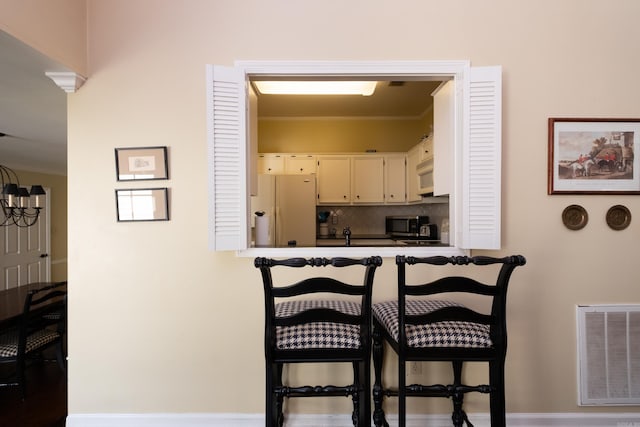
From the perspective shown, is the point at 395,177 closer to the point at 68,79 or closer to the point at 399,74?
the point at 399,74

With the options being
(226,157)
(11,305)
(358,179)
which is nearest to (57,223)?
(11,305)

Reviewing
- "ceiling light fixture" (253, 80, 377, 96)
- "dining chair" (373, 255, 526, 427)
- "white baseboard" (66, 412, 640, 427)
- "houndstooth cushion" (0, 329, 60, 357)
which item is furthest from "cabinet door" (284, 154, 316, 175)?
"dining chair" (373, 255, 526, 427)

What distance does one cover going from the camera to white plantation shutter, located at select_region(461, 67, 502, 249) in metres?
1.92

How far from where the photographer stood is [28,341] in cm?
270

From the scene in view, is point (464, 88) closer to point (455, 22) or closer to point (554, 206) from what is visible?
point (455, 22)

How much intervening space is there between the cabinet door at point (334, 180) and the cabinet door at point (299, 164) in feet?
0.37

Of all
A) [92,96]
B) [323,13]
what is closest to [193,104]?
[92,96]

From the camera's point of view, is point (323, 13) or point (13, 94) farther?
point (13, 94)

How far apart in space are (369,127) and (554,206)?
10.7ft

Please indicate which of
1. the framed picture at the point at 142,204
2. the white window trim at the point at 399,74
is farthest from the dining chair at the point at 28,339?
the white window trim at the point at 399,74

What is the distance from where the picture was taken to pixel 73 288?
2021mm

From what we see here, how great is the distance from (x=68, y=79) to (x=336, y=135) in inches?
136

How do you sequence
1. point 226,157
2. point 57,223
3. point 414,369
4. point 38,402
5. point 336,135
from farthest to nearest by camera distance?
point 57,223 → point 336,135 → point 38,402 → point 414,369 → point 226,157

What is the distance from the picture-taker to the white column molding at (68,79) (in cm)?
192
